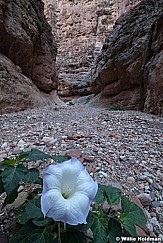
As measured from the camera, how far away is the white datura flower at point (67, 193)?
18.7 inches

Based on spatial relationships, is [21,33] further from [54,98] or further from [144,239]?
[144,239]

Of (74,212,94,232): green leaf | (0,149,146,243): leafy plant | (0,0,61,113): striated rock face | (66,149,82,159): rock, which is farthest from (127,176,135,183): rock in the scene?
(0,0,61,113): striated rock face

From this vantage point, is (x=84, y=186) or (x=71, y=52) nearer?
(x=84, y=186)

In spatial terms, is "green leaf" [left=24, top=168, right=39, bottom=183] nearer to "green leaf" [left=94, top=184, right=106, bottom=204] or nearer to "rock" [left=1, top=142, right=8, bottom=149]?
"green leaf" [left=94, top=184, right=106, bottom=204]

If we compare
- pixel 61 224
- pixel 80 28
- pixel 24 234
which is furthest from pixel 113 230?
pixel 80 28

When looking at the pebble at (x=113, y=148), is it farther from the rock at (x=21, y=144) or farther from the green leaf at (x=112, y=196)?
the green leaf at (x=112, y=196)

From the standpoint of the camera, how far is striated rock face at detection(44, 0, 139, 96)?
11445mm

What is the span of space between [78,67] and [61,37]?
2881 mm

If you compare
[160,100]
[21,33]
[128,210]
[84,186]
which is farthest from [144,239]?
[21,33]

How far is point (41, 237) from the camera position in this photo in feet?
1.79

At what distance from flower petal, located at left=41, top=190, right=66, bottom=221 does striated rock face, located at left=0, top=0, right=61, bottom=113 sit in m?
2.83

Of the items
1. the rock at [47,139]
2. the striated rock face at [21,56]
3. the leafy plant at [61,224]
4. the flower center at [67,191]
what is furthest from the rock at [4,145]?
the striated rock face at [21,56]

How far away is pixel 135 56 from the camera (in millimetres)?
4395

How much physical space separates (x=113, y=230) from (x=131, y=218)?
69mm
